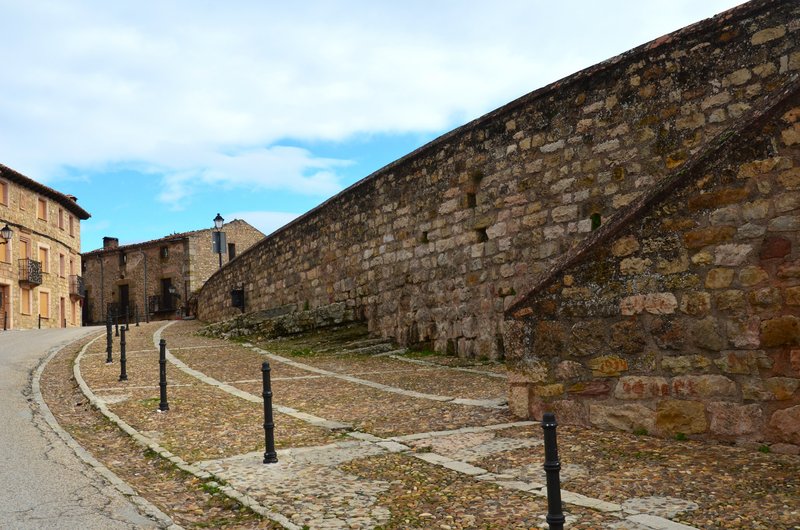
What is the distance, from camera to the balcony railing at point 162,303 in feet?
163

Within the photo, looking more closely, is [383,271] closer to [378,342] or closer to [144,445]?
[378,342]

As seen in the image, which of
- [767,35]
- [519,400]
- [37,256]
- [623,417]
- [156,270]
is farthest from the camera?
[156,270]

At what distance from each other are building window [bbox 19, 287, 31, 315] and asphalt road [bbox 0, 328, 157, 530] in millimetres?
32091

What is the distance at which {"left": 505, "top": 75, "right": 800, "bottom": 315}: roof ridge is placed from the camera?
506 cm

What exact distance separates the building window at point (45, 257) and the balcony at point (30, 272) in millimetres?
1023

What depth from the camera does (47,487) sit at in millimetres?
5105

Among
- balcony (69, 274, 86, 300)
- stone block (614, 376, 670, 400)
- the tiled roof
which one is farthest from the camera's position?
balcony (69, 274, 86, 300)

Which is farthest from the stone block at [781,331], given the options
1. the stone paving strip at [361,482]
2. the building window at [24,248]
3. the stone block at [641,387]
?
the building window at [24,248]

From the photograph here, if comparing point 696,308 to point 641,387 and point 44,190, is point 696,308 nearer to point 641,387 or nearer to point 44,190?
point 641,387

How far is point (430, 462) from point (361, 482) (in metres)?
0.62

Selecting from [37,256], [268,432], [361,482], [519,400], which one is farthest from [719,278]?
[37,256]

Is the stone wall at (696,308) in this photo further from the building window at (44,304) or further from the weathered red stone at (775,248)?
the building window at (44,304)

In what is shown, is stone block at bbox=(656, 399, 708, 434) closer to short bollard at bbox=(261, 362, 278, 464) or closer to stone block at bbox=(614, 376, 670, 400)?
stone block at bbox=(614, 376, 670, 400)

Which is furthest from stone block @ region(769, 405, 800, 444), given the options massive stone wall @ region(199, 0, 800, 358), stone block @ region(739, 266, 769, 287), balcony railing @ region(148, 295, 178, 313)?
balcony railing @ region(148, 295, 178, 313)
